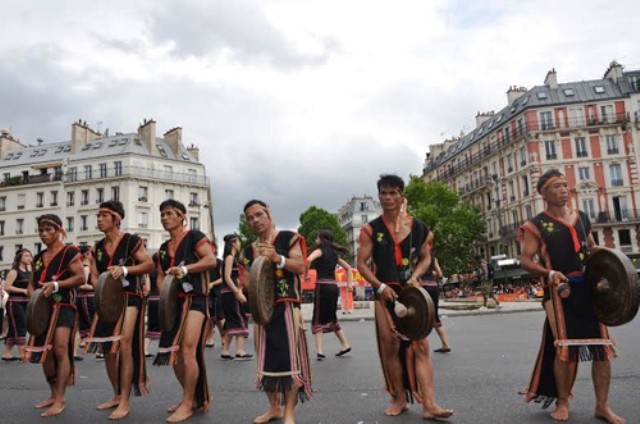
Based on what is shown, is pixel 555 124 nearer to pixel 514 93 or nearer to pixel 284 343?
pixel 514 93

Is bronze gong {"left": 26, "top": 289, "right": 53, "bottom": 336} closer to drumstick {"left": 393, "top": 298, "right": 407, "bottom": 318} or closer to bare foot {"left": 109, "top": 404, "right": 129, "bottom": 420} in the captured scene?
bare foot {"left": 109, "top": 404, "right": 129, "bottom": 420}

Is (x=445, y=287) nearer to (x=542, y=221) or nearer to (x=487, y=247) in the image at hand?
(x=487, y=247)

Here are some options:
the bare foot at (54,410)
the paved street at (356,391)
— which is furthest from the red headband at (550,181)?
the bare foot at (54,410)

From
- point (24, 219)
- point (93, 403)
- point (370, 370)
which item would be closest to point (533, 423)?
point (370, 370)

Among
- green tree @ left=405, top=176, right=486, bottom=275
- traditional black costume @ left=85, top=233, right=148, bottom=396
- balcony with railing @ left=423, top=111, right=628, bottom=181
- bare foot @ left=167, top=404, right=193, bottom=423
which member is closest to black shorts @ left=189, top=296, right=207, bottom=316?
traditional black costume @ left=85, top=233, right=148, bottom=396

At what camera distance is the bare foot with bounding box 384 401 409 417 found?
5.02 metres

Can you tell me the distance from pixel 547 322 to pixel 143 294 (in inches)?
158

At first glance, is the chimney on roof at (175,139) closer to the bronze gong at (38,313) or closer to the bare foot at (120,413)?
the bronze gong at (38,313)

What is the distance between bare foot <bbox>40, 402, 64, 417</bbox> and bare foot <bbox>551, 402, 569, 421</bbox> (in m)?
4.68

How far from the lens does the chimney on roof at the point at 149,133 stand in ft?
207

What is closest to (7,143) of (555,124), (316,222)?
(316,222)

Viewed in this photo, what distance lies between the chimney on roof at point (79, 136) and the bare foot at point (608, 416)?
6785cm

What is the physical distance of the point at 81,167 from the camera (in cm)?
6247

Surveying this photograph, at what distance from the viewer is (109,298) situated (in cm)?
554
